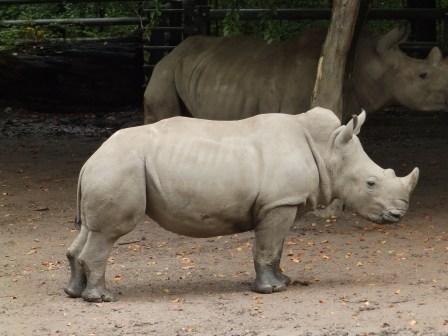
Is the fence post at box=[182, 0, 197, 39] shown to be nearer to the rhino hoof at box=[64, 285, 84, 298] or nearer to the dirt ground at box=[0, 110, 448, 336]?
the dirt ground at box=[0, 110, 448, 336]

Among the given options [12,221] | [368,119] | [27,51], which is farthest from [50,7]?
[12,221]

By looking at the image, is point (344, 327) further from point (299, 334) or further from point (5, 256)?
point (5, 256)

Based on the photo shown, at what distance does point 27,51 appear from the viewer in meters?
17.3

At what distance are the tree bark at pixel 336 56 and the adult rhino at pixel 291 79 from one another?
910 mm

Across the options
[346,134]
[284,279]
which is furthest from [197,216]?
[346,134]

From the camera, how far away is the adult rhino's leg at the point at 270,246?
26.4ft

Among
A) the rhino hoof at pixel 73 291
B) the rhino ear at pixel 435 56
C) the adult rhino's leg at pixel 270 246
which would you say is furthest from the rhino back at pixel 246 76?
the rhino hoof at pixel 73 291

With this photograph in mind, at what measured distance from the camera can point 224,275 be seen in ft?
28.9

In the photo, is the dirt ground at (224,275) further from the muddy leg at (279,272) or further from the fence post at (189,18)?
the fence post at (189,18)

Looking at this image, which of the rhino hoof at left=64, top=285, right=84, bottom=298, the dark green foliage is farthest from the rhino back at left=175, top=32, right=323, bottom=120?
the rhino hoof at left=64, top=285, right=84, bottom=298

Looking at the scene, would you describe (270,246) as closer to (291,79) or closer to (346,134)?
(346,134)

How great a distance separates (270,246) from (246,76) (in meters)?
4.05

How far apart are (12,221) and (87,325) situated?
3.74 metres

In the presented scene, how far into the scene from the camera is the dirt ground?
7336 millimetres
